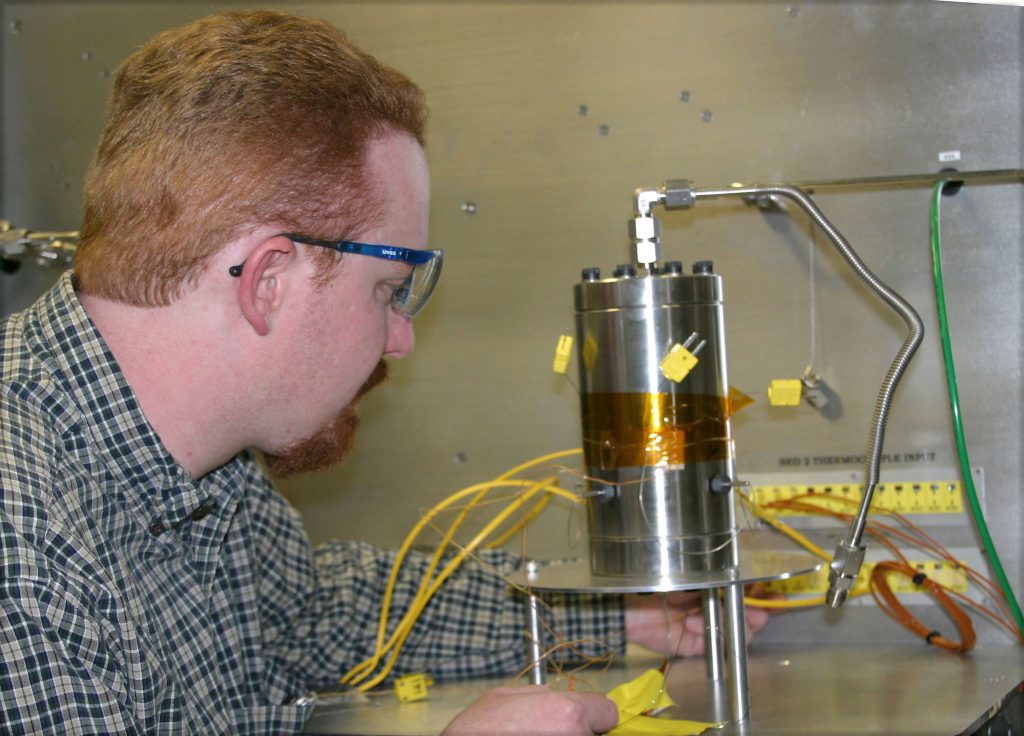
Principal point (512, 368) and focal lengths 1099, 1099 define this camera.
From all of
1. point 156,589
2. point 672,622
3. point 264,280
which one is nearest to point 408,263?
point 264,280

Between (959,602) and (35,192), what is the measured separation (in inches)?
58.2

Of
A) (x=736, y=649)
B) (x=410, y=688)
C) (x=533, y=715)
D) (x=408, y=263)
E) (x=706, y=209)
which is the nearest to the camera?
(x=533, y=715)

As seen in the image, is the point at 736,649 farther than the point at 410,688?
No

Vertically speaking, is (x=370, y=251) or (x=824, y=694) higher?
(x=370, y=251)

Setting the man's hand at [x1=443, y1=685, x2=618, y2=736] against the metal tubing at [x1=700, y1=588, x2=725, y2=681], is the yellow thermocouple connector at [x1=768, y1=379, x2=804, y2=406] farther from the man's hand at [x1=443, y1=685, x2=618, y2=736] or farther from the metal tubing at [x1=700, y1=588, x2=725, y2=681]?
the man's hand at [x1=443, y1=685, x2=618, y2=736]

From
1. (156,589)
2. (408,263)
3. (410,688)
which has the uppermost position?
(408,263)

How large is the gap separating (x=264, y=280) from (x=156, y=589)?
1.13 feet

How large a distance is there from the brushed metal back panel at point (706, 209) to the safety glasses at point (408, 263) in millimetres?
347

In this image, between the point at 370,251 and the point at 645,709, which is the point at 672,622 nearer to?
the point at 645,709

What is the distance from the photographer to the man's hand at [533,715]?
3.07 ft

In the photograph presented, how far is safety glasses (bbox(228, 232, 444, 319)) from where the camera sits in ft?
3.64

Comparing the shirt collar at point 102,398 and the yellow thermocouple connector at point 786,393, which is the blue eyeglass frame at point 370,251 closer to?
the shirt collar at point 102,398

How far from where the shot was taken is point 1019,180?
1.32 meters

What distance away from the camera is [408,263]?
1.16m
